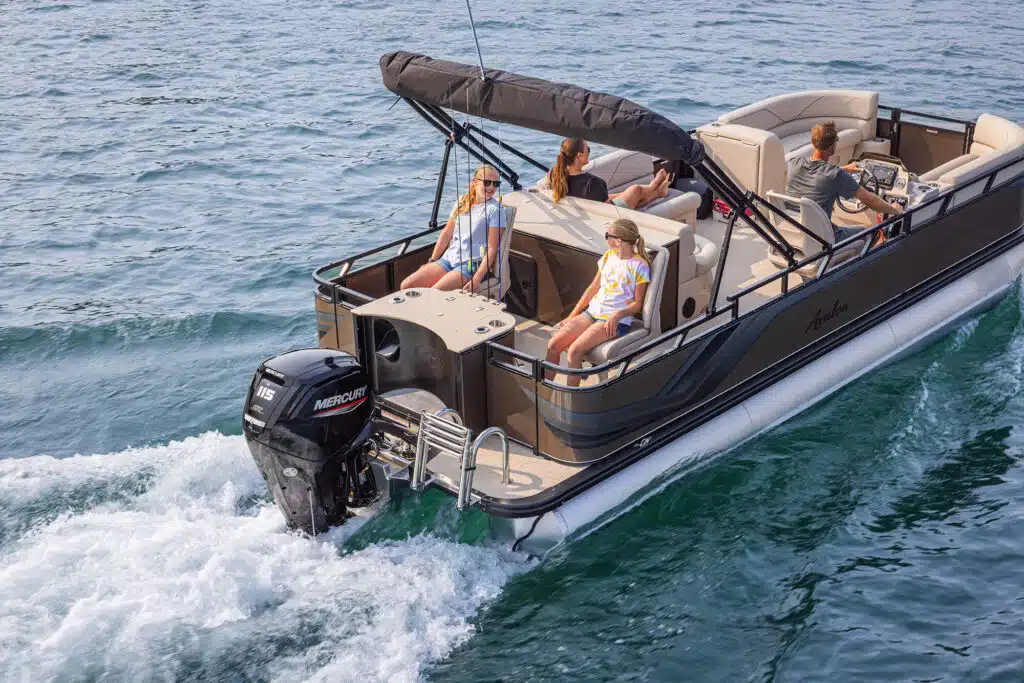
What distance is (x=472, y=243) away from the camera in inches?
323

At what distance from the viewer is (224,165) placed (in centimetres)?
1636

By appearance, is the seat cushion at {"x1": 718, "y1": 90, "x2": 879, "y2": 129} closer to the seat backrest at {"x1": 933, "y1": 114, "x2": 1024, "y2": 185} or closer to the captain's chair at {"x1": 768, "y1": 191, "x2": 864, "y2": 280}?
the seat backrest at {"x1": 933, "y1": 114, "x2": 1024, "y2": 185}

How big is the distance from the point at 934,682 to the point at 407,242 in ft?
15.1

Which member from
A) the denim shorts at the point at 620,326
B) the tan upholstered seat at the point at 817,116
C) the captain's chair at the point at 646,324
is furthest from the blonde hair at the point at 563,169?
the tan upholstered seat at the point at 817,116

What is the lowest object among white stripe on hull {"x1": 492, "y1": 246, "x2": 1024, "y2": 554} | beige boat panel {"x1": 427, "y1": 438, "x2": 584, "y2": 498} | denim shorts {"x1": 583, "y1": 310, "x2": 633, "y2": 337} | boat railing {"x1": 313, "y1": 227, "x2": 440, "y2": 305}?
white stripe on hull {"x1": 492, "y1": 246, "x2": 1024, "y2": 554}

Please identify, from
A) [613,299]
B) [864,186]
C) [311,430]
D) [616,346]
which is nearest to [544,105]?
[613,299]

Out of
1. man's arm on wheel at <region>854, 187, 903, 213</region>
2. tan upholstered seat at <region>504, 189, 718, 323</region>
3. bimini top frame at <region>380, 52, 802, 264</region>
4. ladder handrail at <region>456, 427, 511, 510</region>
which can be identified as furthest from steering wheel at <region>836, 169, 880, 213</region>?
ladder handrail at <region>456, 427, 511, 510</region>

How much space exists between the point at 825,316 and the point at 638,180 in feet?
7.59

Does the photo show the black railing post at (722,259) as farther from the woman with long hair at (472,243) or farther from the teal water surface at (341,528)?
the woman with long hair at (472,243)

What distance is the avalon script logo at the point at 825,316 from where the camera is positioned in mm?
8922

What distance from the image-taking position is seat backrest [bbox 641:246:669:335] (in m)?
7.71

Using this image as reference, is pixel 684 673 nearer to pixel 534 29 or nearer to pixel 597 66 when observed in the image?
pixel 597 66

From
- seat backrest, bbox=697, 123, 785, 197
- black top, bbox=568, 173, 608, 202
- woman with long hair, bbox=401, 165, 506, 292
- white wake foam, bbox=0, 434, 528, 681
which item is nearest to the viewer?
white wake foam, bbox=0, 434, 528, 681

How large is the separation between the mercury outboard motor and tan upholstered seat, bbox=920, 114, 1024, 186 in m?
5.88
